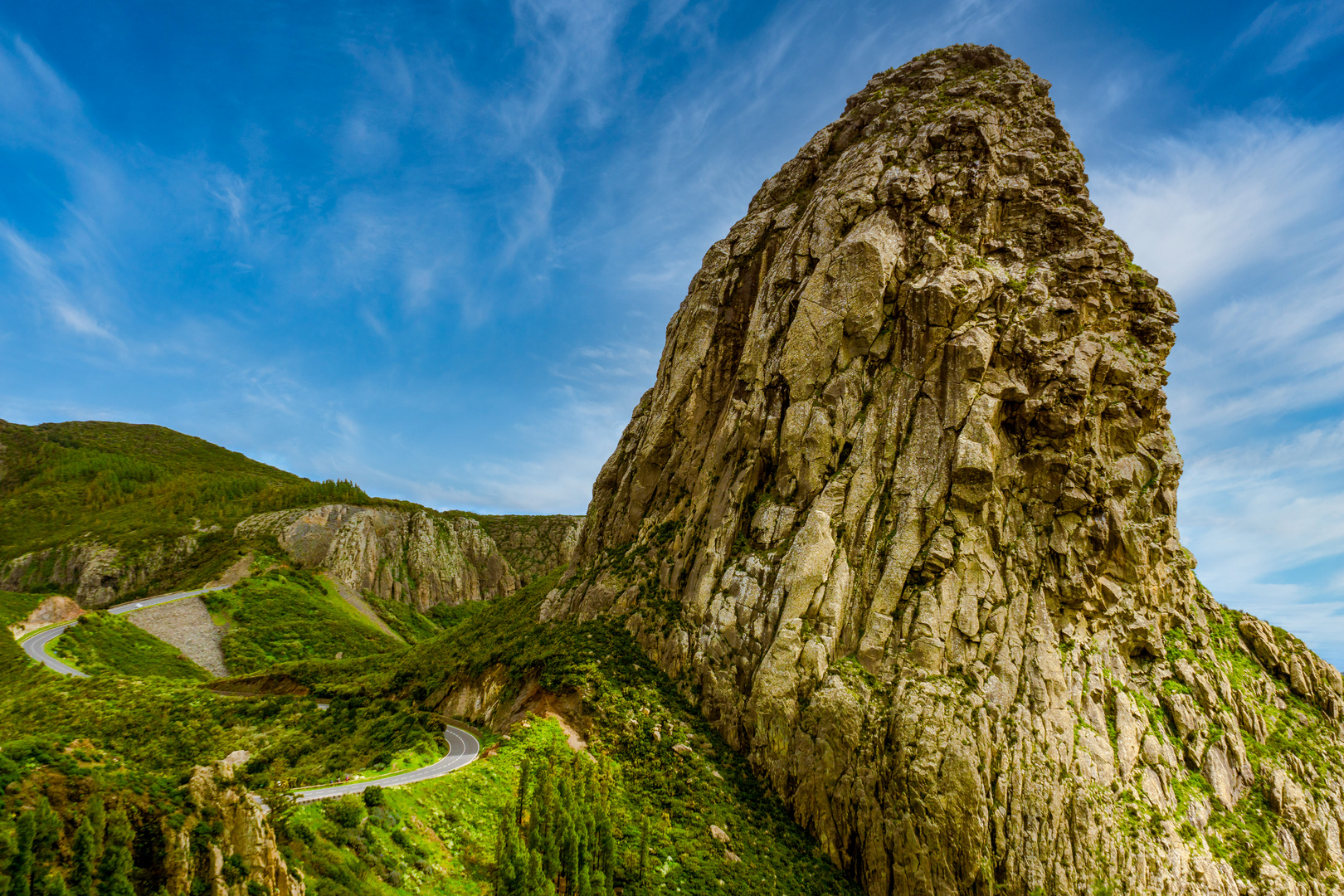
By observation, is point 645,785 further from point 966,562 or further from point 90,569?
point 90,569

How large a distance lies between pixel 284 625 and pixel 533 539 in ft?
274

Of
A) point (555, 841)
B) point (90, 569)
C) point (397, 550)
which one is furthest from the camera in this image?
point (397, 550)

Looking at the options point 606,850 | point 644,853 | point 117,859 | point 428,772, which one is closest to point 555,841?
point 606,850

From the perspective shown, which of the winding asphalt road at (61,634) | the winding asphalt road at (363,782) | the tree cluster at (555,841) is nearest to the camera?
the tree cluster at (555,841)

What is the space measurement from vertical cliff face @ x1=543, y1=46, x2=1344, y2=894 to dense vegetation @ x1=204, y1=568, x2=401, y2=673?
1699 inches

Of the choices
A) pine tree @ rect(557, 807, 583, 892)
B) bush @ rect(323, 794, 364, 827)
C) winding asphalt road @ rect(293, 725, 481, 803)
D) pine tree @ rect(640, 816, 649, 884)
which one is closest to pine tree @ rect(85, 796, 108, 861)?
bush @ rect(323, 794, 364, 827)

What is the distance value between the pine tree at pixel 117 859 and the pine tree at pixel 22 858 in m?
1.25

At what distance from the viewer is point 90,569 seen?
3408 inches

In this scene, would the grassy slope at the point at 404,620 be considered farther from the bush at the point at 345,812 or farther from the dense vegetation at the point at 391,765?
the bush at the point at 345,812

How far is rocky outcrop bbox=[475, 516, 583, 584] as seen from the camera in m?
153

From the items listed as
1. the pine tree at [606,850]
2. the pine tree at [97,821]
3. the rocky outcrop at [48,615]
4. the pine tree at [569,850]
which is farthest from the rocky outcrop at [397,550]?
the pine tree at [97,821]

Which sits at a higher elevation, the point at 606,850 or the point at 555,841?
the point at 555,841

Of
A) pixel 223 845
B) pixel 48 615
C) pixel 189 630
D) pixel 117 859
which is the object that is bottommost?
pixel 48 615

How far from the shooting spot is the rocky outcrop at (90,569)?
85.2 meters
